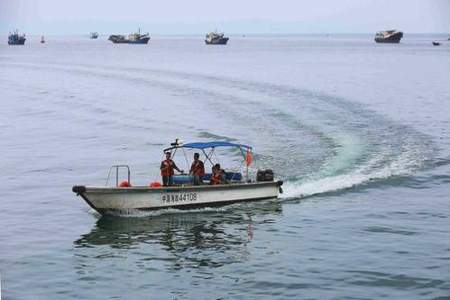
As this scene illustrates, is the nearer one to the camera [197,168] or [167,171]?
[167,171]

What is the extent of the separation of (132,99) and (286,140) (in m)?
32.9

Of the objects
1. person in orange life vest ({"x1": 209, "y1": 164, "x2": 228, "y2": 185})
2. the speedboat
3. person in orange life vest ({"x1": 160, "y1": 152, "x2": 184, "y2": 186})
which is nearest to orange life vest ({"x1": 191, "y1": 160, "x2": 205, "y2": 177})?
the speedboat

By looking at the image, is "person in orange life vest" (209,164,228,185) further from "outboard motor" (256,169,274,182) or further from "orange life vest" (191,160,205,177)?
"outboard motor" (256,169,274,182)

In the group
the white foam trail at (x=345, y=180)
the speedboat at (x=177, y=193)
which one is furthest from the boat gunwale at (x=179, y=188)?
the white foam trail at (x=345, y=180)

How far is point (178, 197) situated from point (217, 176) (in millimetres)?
2388

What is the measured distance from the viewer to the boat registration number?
3206cm

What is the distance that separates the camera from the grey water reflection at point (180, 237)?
25.8 metres

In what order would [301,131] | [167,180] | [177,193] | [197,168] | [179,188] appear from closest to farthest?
[179,188], [177,193], [167,180], [197,168], [301,131]

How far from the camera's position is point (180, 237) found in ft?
94.1

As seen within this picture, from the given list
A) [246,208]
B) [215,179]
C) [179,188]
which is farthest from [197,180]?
[246,208]

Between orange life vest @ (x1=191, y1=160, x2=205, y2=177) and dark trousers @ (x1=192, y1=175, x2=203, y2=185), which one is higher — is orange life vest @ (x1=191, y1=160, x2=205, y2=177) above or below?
above

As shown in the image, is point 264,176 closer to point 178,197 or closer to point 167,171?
point 178,197

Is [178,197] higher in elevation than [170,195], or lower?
lower

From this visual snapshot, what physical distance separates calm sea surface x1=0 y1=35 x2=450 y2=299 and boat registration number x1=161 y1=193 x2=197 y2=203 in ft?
2.34
